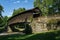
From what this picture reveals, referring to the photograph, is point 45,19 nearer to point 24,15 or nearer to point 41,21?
point 41,21

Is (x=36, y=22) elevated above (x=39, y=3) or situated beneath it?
situated beneath

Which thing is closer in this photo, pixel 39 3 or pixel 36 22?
pixel 36 22

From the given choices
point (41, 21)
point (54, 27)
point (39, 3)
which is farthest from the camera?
point (39, 3)

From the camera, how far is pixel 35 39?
57.7 feet

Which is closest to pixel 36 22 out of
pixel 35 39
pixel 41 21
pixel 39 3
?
pixel 41 21

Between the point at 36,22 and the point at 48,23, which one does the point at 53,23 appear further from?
the point at 36,22

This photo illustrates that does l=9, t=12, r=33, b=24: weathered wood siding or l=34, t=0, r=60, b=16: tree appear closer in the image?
l=9, t=12, r=33, b=24: weathered wood siding

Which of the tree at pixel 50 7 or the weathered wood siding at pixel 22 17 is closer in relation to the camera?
the weathered wood siding at pixel 22 17

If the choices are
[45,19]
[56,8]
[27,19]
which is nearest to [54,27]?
[45,19]

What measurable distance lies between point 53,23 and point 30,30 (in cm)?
478

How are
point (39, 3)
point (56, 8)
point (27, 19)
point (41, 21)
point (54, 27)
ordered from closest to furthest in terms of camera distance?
point (54, 27) → point (41, 21) → point (27, 19) → point (56, 8) → point (39, 3)

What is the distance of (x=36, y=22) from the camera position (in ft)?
97.7

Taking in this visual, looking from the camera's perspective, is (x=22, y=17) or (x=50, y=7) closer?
(x=22, y=17)

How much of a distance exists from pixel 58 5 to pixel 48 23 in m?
40.2
